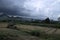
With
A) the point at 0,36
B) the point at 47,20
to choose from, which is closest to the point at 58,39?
the point at 0,36

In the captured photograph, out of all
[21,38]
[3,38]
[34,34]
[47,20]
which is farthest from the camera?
[47,20]

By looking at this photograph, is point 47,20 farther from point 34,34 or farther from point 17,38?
point 17,38

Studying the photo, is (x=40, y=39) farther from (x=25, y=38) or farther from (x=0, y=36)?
(x=0, y=36)

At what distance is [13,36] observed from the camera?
20.3 m

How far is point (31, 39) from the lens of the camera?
20.7m

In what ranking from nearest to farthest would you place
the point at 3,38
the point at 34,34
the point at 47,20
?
the point at 3,38
the point at 34,34
the point at 47,20

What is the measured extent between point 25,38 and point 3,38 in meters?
2.81

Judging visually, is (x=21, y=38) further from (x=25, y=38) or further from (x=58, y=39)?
(x=58, y=39)

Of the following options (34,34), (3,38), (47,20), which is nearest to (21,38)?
(3,38)

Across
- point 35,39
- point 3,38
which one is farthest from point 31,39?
point 3,38

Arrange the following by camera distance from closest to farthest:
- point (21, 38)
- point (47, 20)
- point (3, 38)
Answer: point (3, 38) < point (21, 38) < point (47, 20)

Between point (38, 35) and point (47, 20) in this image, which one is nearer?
point (38, 35)

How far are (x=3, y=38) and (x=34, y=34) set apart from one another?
5.82m

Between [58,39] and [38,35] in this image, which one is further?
[38,35]
